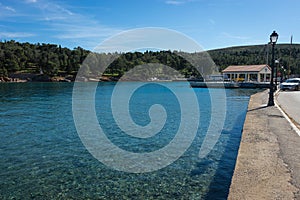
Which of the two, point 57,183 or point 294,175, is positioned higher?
point 294,175

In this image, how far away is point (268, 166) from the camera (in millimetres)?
5230

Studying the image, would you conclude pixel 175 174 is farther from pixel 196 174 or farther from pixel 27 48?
pixel 27 48

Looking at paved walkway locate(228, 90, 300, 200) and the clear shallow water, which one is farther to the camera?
the clear shallow water

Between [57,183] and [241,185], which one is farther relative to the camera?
[57,183]

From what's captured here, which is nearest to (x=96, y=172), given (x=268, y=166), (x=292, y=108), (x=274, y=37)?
(x=268, y=166)

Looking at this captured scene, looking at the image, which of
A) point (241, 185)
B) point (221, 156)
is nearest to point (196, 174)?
point (221, 156)

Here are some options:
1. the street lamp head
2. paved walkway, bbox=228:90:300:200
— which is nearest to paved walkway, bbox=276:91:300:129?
paved walkway, bbox=228:90:300:200

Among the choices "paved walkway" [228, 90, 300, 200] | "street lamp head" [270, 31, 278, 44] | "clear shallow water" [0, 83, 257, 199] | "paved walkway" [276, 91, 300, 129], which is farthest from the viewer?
"street lamp head" [270, 31, 278, 44]

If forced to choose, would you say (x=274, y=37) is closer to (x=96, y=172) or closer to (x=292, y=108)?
(x=292, y=108)

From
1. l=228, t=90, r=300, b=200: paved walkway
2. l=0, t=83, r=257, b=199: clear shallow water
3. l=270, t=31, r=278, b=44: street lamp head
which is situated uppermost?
l=270, t=31, r=278, b=44: street lamp head

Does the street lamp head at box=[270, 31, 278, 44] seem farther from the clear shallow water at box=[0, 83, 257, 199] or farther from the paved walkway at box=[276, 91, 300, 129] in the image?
the clear shallow water at box=[0, 83, 257, 199]

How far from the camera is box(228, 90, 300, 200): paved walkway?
4.10 metres

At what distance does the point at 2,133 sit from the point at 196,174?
9.58 meters

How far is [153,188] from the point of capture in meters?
6.02
